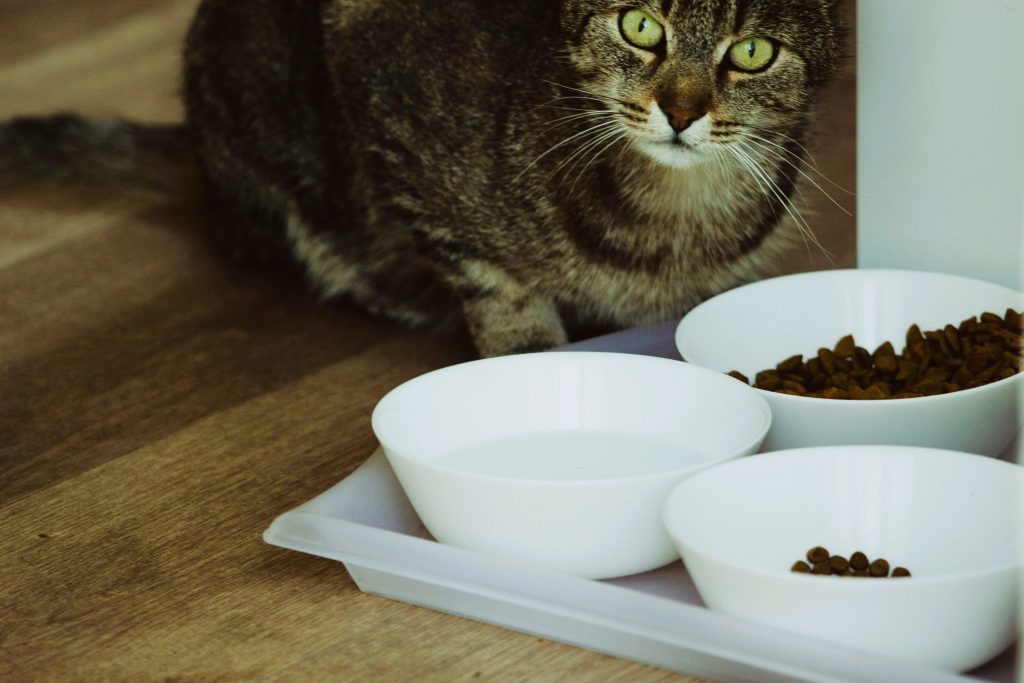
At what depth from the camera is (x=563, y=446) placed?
3.36 feet

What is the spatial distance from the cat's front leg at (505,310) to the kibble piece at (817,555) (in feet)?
1.95

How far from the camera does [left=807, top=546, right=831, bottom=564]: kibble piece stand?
0.84 meters

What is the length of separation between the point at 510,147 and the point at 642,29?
0.70 feet

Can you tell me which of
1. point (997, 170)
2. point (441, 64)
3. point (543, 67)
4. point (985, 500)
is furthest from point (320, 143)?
point (985, 500)

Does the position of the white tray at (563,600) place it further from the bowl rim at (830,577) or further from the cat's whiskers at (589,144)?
the cat's whiskers at (589,144)

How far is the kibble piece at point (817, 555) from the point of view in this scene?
836 mm

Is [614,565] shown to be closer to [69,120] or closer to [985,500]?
[985,500]

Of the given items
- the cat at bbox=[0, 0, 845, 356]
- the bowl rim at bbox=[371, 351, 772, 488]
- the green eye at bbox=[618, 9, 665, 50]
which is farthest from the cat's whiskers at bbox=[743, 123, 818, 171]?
the bowl rim at bbox=[371, 351, 772, 488]

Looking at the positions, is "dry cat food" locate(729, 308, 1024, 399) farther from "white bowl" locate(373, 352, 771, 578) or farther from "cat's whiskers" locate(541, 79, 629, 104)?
"cat's whiskers" locate(541, 79, 629, 104)

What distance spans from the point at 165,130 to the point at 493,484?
121 centimetres

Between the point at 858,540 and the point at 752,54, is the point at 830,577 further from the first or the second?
the point at 752,54

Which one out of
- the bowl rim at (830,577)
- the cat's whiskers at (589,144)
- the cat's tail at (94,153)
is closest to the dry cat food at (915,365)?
the bowl rim at (830,577)

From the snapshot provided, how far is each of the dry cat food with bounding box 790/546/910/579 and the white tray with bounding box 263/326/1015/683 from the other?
72 mm

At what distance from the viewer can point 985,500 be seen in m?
0.85
